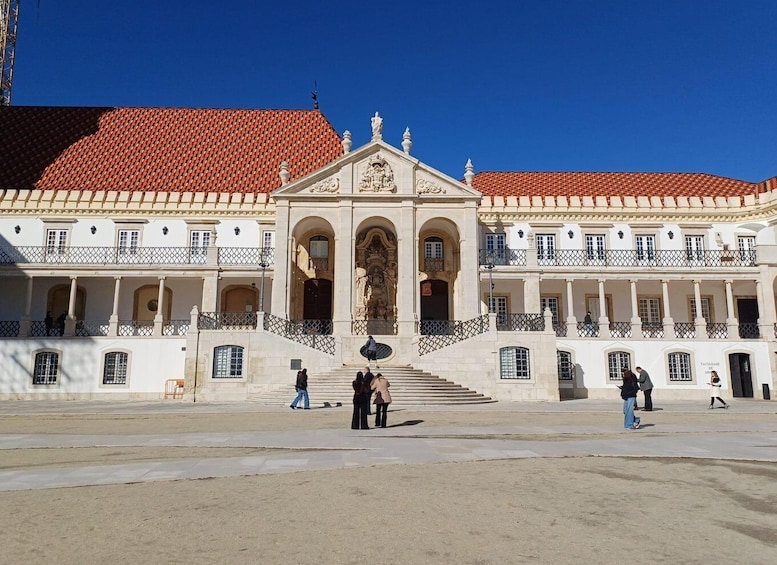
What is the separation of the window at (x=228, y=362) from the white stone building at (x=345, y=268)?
0.18 feet

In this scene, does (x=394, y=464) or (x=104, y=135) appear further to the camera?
(x=104, y=135)

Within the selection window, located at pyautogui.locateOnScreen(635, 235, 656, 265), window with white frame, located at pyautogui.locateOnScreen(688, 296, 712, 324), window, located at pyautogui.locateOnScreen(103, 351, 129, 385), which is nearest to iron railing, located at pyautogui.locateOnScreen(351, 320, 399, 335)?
window, located at pyautogui.locateOnScreen(103, 351, 129, 385)

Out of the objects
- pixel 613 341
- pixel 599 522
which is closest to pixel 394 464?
pixel 599 522

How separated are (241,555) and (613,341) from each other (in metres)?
24.4

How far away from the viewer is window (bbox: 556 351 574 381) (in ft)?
84.7

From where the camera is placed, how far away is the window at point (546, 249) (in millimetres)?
29586

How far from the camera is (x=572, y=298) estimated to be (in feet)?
93.4

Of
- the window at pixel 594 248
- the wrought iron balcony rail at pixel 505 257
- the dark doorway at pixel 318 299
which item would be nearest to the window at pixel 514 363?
the wrought iron balcony rail at pixel 505 257

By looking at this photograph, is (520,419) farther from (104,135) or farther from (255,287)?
(104,135)

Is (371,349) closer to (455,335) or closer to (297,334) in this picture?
(297,334)

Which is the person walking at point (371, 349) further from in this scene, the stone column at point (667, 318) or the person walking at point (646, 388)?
the stone column at point (667, 318)

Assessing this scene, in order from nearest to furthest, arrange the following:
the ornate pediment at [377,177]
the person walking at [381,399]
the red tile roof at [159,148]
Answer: the person walking at [381,399] → the ornate pediment at [377,177] → the red tile roof at [159,148]

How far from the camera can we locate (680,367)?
25922 mm

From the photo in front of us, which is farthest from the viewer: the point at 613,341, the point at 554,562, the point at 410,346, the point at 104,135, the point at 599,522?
the point at 104,135
